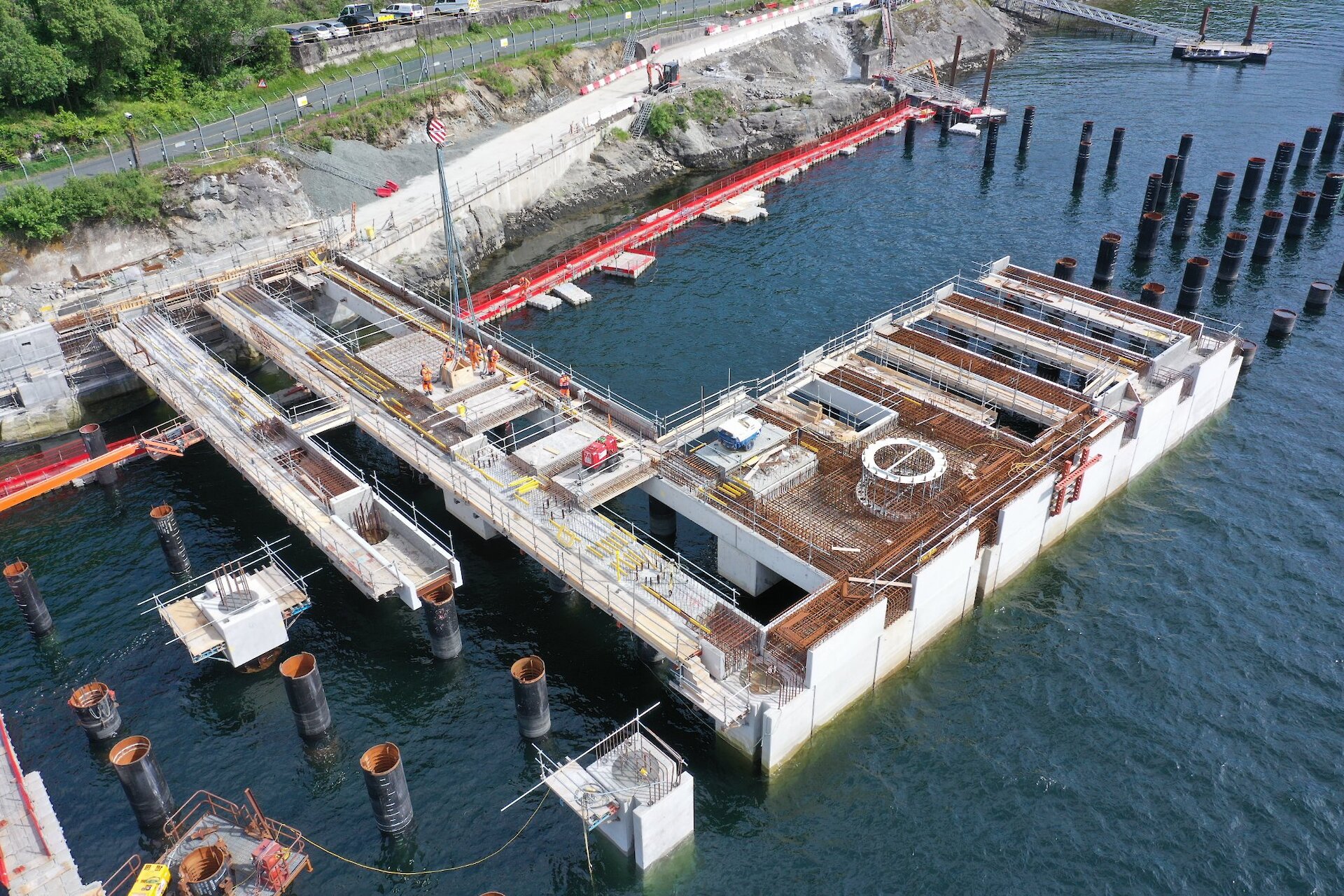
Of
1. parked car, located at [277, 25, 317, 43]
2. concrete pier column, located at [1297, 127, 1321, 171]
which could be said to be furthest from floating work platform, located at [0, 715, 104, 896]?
concrete pier column, located at [1297, 127, 1321, 171]

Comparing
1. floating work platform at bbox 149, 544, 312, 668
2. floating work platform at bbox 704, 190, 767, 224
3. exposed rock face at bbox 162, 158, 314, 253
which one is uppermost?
exposed rock face at bbox 162, 158, 314, 253

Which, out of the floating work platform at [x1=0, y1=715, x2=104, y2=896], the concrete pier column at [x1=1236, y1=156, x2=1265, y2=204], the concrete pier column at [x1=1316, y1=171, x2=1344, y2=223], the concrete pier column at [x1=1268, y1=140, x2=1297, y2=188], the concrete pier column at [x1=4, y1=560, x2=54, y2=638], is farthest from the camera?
the concrete pier column at [x1=1268, y1=140, x2=1297, y2=188]

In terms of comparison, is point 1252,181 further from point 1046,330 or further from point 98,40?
point 98,40

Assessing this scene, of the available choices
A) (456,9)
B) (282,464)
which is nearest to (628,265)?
(282,464)

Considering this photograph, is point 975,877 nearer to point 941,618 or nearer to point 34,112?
point 941,618

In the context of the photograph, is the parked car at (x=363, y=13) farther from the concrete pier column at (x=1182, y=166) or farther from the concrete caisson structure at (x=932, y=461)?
the concrete pier column at (x=1182, y=166)

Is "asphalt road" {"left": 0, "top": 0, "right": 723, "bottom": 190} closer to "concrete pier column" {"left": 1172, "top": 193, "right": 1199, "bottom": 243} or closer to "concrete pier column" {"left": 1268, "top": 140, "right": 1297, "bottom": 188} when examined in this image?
"concrete pier column" {"left": 1172, "top": 193, "right": 1199, "bottom": 243}

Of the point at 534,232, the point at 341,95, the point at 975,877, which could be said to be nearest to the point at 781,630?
the point at 975,877
